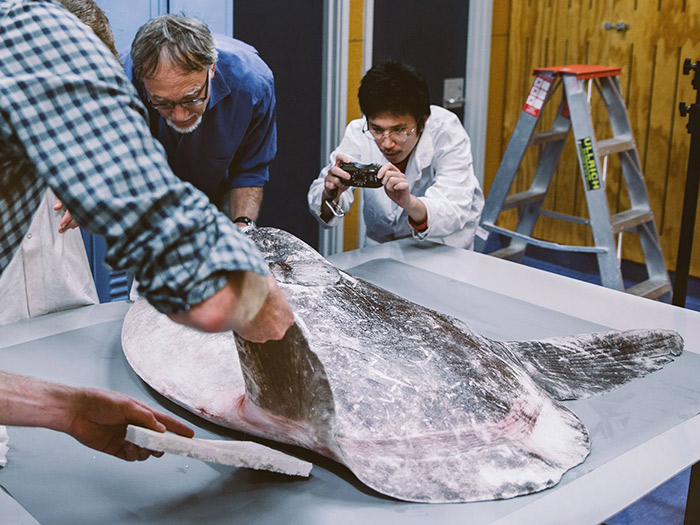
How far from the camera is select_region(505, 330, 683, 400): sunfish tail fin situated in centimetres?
162

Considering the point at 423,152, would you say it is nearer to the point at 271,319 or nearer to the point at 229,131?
the point at 229,131

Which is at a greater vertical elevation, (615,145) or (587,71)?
(587,71)

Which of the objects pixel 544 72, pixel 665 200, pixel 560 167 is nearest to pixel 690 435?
pixel 544 72

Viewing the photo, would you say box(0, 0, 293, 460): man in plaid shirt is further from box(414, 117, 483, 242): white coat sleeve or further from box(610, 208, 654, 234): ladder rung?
box(610, 208, 654, 234): ladder rung

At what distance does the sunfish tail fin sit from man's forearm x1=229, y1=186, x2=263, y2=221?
1220 mm

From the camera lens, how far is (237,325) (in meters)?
0.87

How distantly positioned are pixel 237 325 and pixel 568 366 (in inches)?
40.2

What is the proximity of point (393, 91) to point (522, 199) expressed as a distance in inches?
59.8

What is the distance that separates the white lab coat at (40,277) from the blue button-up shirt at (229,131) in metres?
0.55

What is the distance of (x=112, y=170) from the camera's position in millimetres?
765

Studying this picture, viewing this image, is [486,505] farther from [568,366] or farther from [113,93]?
[113,93]

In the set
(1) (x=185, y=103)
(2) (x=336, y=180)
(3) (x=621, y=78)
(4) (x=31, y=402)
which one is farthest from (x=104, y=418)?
(3) (x=621, y=78)

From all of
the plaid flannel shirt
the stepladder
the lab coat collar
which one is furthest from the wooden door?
the plaid flannel shirt

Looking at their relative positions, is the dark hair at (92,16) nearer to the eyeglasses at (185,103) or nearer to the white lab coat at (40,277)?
the eyeglasses at (185,103)
